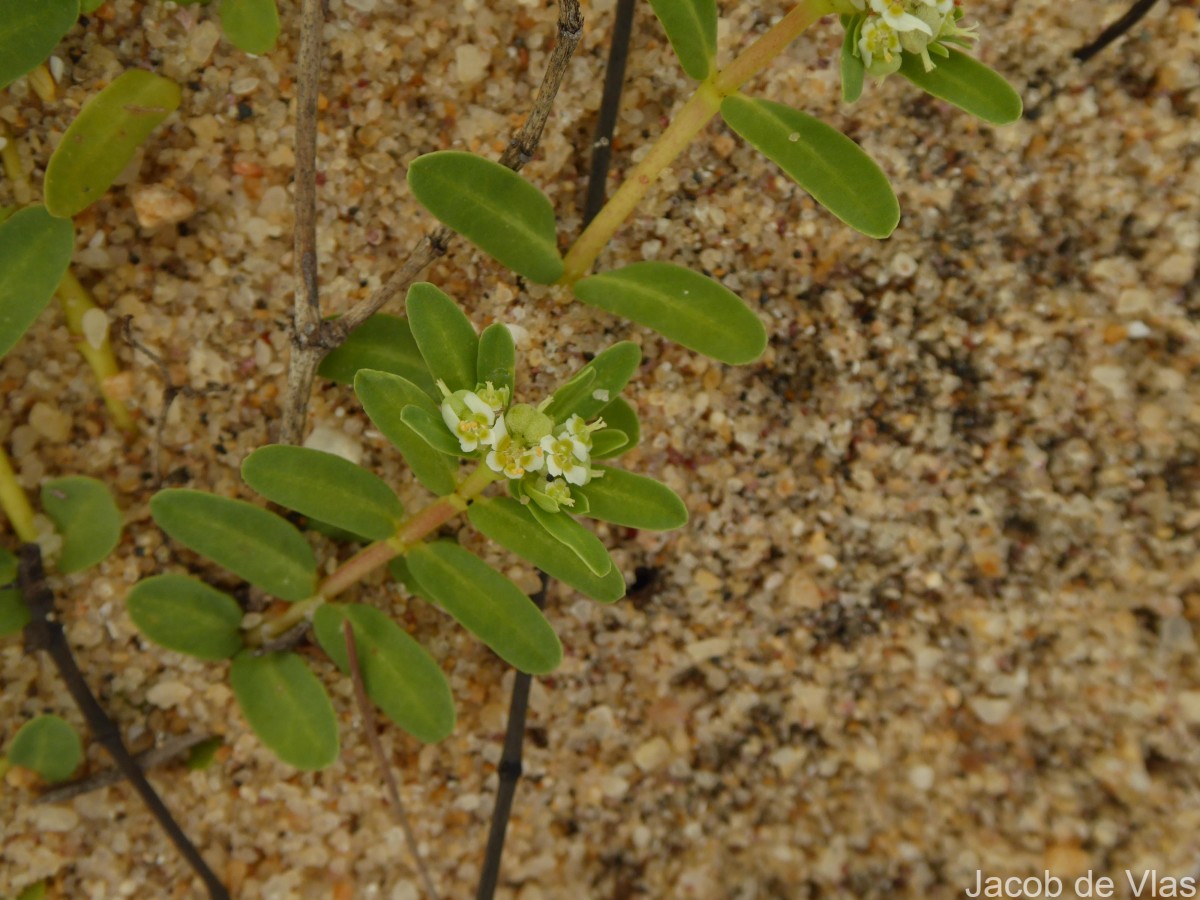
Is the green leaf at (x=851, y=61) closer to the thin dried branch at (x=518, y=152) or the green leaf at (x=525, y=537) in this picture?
the thin dried branch at (x=518, y=152)

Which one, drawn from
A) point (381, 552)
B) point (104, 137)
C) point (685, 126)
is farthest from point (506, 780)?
point (104, 137)

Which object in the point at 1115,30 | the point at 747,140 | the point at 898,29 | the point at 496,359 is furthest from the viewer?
the point at 1115,30

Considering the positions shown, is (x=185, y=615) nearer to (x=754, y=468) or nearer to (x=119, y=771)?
(x=119, y=771)

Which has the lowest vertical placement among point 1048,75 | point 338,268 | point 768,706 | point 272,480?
point 272,480

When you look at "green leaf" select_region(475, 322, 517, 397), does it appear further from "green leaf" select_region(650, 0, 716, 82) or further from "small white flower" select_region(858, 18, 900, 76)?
"small white flower" select_region(858, 18, 900, 76)

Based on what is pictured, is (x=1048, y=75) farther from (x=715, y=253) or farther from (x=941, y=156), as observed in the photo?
(x=715, y=253)

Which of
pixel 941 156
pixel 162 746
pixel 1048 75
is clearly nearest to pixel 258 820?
pixel 162 746

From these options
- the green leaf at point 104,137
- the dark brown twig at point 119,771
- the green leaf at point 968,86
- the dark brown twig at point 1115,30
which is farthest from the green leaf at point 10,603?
the dark brown twig at point 1115,30
